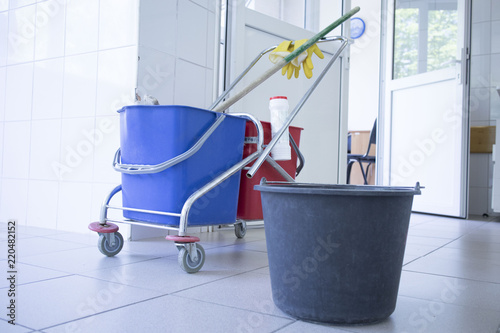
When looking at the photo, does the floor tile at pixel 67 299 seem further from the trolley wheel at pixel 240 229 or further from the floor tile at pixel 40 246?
the trolley wheel at pixel 240 229

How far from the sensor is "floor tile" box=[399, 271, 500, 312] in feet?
3.25

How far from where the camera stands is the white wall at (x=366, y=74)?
206 inches

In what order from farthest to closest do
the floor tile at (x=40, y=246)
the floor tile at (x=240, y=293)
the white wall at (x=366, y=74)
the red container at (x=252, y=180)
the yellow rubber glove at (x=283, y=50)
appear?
the white wall at (x=366, y=74)
the red container at (x=252, y=180)
the floor tile at (x=40, y=246)
the yellow rubber glove at (x=283, y=50)
the floor tile at (x=240, y=293)

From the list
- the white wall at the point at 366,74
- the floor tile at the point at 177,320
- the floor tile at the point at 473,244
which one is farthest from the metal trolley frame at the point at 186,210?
the white wall at the point at 366,74

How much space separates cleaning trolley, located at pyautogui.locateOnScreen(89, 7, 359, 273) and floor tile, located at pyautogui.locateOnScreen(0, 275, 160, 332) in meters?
0.24

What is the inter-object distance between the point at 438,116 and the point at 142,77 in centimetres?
251

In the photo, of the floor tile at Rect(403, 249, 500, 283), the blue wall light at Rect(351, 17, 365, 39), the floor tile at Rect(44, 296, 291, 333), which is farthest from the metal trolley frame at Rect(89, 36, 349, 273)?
the blue wall light at Rect(351, 17, 365, 39)

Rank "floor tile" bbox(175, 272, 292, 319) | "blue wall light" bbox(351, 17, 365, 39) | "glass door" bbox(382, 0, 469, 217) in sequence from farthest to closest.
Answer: "blue wall light" bbox(351, 17, 365, 39) → "glass door" bbox(382, 0, 469, 217) → "floor tile" bbox(175, 272, 292, 319)

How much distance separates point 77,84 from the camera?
1939 mm

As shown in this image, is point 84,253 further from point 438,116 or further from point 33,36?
point 438,116

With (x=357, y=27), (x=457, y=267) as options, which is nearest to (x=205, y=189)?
(x=457, y=267)

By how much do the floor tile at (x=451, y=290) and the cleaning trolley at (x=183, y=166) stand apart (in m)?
0.51

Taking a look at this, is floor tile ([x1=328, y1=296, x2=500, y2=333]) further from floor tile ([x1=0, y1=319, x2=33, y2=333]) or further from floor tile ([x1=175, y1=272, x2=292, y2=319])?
floor tile ([x1=0, y1=319, x2=33, y2=333])

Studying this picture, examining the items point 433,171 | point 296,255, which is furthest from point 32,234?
point 433,171
